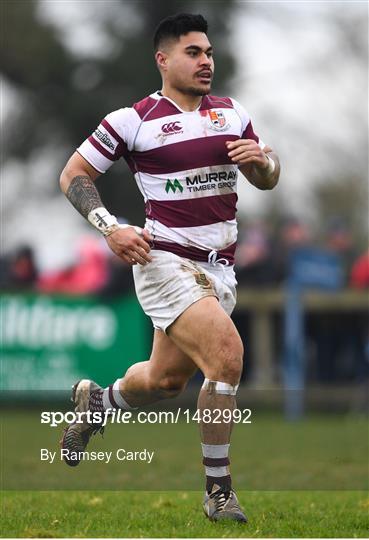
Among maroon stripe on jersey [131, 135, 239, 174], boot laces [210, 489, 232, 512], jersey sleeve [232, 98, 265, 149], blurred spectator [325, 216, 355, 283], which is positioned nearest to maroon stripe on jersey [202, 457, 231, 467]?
boot laces [210, 489, 232, 512]

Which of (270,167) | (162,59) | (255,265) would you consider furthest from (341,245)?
(162,59)

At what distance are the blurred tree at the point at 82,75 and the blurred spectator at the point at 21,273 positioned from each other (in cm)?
716

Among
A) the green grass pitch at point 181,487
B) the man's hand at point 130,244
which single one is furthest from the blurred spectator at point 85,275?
the man's hand at point 130,244

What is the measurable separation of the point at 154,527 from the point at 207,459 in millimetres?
512

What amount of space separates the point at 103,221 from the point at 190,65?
1094 millimetres

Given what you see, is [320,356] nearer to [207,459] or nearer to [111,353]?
[111,353]

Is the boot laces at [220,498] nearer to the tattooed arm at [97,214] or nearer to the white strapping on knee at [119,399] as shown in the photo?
the white strapping on knee at [119,399]

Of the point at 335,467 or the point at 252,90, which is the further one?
the point at 252,90

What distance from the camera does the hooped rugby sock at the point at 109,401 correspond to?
837cm

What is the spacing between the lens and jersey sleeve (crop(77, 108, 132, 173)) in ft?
25.6

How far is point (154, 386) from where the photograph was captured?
26.5ft

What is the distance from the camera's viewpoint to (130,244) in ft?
24.7

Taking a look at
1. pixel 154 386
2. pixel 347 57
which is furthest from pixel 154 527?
pixel 347 57

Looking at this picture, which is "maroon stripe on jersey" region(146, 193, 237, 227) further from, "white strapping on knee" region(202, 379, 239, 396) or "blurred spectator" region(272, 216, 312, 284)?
"blurred spectator" region(272, 216, 312, 284)
